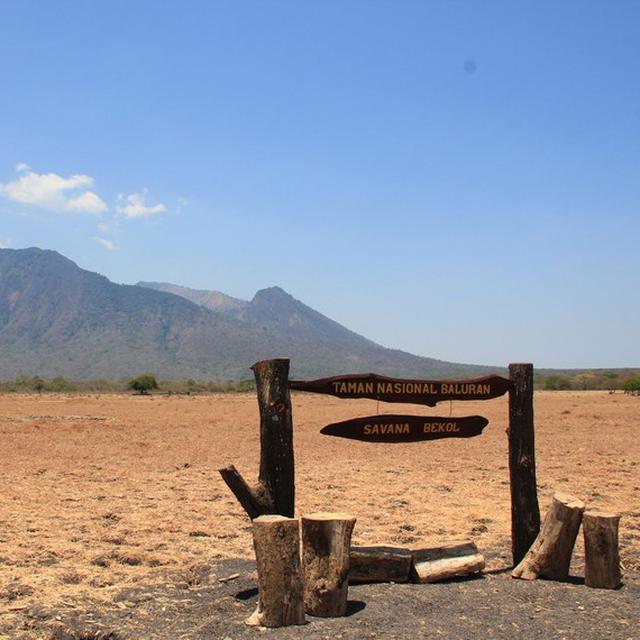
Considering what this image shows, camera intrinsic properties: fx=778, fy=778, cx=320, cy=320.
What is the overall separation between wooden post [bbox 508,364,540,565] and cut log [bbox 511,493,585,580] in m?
0.29

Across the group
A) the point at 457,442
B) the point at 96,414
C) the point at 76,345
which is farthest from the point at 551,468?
the point at 76,345

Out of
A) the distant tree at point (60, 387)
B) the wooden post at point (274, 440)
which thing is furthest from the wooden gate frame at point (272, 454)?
the distant tree at point (60, 387)

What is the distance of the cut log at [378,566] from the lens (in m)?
6.75

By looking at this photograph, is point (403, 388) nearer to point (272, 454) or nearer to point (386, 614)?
point (272, 454)

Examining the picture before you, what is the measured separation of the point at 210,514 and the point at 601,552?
5.41 meters

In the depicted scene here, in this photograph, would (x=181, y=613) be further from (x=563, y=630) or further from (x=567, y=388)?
(x=567, y=388)

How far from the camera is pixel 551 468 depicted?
14797 millimetres

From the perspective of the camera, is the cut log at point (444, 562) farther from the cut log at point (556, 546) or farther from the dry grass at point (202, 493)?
the dry grass at point (202, 493)

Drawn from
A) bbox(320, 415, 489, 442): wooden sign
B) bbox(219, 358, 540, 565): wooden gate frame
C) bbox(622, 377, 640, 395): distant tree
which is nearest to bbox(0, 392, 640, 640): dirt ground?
bbox(219, 358, 540, 565): wooden gate frame

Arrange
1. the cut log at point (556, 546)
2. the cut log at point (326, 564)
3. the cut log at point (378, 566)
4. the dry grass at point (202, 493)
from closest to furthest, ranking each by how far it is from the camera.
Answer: the cut log at point (326, 564), the cut log at point (378, 566), the cut log at point (556, 546), the dry grass at point (202, 493)

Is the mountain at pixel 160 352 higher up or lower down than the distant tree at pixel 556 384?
higher up

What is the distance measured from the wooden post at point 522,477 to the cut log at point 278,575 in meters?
2.52

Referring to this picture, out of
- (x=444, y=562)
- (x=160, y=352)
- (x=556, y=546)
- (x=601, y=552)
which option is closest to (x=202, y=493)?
(x=444, y=562)

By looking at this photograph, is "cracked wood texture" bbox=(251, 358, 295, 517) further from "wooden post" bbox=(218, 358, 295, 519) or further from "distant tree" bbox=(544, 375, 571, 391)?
"distant tree" bbox=(544, 375, 571, 391)
